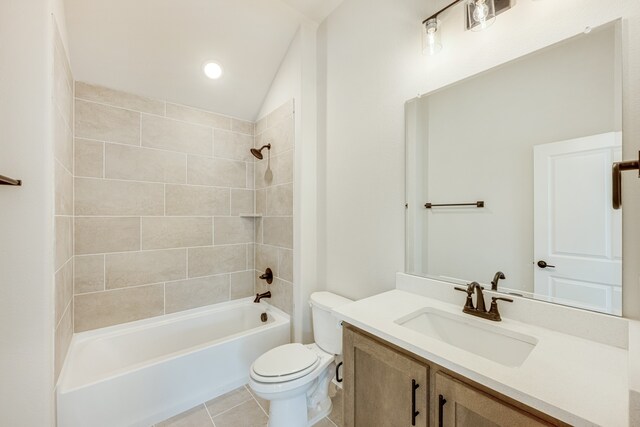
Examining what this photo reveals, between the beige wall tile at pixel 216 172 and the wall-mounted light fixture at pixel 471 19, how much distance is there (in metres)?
1.90

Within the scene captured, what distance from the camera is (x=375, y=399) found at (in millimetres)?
1077

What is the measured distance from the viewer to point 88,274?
1957mm

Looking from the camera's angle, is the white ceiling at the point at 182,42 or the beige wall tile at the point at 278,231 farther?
the beige wall tile at the point at 278,231

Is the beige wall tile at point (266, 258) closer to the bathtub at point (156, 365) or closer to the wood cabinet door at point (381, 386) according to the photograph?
the bathtub at point (156, 365)

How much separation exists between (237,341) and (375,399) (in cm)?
125

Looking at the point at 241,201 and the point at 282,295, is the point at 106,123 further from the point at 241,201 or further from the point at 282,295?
the point at 282,295

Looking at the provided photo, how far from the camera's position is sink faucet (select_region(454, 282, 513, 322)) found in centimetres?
111

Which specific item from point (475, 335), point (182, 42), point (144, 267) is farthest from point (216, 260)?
point (475, 335)

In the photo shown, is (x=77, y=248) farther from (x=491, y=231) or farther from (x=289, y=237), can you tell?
(x=491, y=231)

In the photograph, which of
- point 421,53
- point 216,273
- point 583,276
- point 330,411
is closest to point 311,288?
point 330,411

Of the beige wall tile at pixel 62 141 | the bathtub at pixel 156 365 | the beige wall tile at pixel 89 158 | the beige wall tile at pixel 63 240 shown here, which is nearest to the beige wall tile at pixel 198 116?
the beige wall tile at pixel 89 158

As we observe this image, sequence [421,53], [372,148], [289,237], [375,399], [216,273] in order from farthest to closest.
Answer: [216,273]
[289,237]
[372,148]
[421,53]
[375,399]

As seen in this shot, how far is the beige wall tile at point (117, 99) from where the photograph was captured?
195cm

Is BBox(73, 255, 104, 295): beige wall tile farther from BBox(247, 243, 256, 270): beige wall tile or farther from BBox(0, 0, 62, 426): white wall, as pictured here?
BBox(247, 243, 256, 270): beige wall tile
